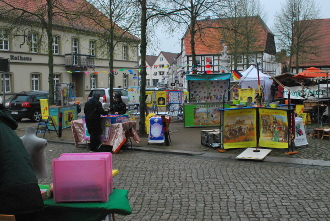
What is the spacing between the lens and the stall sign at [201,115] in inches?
627

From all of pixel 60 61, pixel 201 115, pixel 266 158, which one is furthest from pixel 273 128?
pixel 60 61

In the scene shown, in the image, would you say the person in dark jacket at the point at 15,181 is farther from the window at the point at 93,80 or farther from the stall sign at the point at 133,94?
the window at the point at 93,80

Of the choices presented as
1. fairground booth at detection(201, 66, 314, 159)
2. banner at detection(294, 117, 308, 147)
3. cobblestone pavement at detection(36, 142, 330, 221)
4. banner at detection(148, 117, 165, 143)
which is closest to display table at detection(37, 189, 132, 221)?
cobblestone pavement at detection(36, 142, 330, 221)

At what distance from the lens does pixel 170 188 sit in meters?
6.67

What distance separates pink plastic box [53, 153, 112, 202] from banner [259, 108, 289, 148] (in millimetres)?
7736

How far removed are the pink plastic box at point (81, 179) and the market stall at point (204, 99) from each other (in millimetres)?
12680

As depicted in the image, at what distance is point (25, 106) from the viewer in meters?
19.5

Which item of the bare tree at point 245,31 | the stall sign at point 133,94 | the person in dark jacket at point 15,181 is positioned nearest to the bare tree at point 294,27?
the bare tree at point 245,31

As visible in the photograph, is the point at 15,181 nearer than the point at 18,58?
Yes

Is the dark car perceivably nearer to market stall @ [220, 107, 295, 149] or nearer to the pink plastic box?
market stall @ [220, 107, 295, 149]

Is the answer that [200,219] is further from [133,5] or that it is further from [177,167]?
[133,5]

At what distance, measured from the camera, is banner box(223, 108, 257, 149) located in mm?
10383

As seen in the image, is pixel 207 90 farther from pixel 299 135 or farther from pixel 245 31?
pixel 245 31

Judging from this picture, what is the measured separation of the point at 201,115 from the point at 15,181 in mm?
13936
